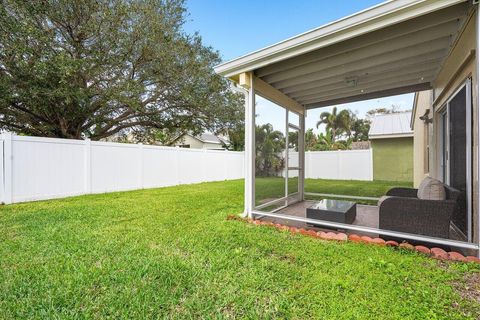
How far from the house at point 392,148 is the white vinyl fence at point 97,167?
1.75ft

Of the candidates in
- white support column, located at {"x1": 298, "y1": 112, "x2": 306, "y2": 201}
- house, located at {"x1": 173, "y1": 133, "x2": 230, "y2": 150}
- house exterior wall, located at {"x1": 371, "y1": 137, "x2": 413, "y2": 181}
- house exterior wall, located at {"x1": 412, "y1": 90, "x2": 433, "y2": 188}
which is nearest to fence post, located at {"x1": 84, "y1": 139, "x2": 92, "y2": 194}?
white support column, located at {"x1": 298, "y1": 112, "x2": 306, "y2": 201}

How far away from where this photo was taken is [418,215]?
3330mm

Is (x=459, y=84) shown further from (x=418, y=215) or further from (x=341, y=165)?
(x=341, y=165)

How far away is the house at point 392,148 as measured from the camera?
12797 mm

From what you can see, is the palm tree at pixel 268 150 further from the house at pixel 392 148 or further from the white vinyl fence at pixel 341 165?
the white vinyl fence at pixel 341 165

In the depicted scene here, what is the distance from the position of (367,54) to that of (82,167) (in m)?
8.47

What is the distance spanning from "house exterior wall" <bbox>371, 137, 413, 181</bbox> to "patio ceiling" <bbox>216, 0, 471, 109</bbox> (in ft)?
28.4

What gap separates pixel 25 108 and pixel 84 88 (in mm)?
2897

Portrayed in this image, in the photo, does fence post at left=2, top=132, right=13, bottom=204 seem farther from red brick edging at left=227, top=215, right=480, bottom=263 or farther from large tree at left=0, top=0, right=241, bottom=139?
red brick edging at left=227, top=215, right=480, bottom=263

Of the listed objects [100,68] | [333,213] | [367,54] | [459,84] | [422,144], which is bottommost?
[333,213]

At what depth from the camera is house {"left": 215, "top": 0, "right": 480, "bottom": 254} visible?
301 centimetres

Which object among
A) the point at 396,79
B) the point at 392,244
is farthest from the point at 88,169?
the point at 396,79

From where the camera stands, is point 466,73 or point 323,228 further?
point 323,228

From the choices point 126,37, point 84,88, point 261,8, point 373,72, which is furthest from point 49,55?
point 373,72
